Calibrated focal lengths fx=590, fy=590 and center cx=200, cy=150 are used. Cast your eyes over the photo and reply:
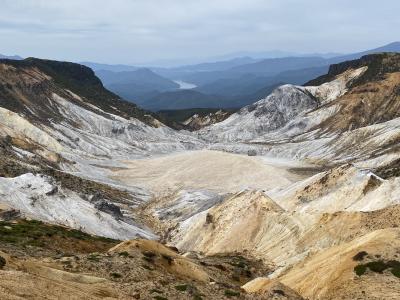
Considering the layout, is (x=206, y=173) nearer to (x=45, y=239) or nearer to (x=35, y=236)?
(x=45, y=239)

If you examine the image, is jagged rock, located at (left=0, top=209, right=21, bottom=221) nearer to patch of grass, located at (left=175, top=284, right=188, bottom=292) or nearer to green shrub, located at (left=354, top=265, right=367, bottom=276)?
patch of grass, located at (left=175, top=284, right=188, bottom=292)

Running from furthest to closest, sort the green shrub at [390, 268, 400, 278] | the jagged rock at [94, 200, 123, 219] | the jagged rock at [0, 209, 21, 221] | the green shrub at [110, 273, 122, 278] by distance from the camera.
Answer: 1. the jagged rock at [94, 200, 123, 219]
2. the jagged rock at [0, 209, 21, 221]
3. the green shrub at [390, 268, 400, 278]
4. the green shrub at [110, 273, 122, 278]

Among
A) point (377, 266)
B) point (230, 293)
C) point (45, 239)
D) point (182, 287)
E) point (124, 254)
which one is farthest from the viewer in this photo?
point (45, 239)

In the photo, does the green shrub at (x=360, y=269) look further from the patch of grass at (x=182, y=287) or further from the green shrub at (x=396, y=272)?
the patch of grass at (x=182, y=287)

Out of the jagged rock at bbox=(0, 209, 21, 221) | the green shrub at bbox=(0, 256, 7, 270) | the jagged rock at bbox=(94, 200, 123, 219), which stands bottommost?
the jagged rock at bbox=(94, 200, 123, 219)

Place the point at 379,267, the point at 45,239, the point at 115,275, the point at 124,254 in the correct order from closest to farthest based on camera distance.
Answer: the point at 115,275 < the point at 379,267 < the point at 124,254 < the point at 45,239

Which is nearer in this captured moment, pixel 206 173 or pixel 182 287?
pixel 182 287

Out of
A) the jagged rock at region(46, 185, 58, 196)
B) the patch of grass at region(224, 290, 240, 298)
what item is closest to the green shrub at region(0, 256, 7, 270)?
the patch of grass at region(224, 290, 240, 298)

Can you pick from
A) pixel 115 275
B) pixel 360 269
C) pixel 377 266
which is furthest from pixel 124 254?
pixel 377 266

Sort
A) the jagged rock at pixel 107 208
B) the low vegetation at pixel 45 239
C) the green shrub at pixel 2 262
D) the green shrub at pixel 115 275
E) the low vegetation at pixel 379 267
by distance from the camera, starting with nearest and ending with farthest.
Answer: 1. the green shrub at pixel 2 262
2. the green shrub at pixel 115 275
3. the low vegetation at pixel 379 267
4. the low vegetation at pixel 45 239
5. the jagged rock at pixel 107 208

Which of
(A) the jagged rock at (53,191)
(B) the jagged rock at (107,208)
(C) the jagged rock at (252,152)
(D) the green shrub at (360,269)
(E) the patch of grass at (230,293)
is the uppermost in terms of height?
(E) the patch of grass at (230,293)

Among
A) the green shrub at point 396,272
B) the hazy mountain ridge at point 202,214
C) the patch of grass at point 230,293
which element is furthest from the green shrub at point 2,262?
the green shrub at point 396,272

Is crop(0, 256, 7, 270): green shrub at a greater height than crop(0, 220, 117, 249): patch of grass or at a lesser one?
greater

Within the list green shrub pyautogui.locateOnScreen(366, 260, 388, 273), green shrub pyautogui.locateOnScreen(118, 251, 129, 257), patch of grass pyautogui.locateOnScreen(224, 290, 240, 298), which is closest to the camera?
patch of grass pyautogui.locateOnScreen(224, 290, 240, 298)
